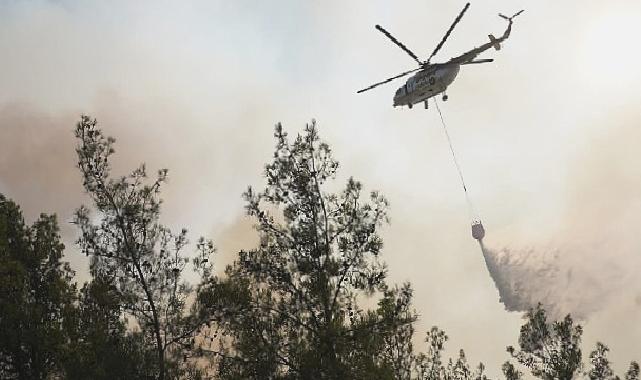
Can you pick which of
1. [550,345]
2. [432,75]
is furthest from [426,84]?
[550,345]

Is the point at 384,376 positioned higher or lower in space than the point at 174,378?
lower

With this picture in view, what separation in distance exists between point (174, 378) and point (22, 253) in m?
7.86

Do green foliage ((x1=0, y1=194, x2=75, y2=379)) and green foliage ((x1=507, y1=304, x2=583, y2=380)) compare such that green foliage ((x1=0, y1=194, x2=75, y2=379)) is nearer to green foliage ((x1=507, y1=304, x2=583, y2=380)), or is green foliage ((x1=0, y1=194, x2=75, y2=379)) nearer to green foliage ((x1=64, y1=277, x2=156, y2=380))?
green foliage ((x1=64, y1=277, x2=156, y2=380))

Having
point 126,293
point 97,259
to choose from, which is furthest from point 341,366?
point 97,259

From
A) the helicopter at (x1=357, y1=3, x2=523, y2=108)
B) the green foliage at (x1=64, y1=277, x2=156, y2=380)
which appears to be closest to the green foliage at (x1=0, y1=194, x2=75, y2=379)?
the green foliage at (x1=64, y1=277, x2=156, y2=380)

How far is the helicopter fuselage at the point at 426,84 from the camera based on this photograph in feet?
157

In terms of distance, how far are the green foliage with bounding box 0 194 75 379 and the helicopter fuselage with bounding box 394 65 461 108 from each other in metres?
32.8

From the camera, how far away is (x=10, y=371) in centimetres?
2284

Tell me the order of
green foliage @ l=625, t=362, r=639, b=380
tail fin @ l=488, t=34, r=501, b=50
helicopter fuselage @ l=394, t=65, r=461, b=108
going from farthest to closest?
helicopter fuselage @ l=394, t=65, r=461, b=108
tail fin @ l=488, t=34, r=501, b=50
green foliage @ l=625, t=362, r=639, b=380

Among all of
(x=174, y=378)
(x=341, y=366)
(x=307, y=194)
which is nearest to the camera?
(x=341, y=366)

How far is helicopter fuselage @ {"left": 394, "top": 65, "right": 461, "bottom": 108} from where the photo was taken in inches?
1880

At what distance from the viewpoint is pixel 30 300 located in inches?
925

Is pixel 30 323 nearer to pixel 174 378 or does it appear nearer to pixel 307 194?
pixel 174 378

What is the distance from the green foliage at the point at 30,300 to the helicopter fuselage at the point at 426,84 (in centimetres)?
3276
